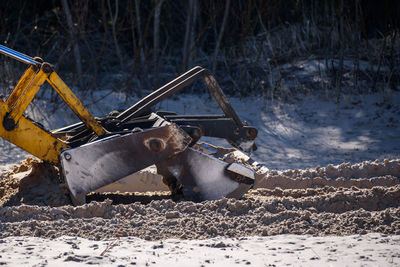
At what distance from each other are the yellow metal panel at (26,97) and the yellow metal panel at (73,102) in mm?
86

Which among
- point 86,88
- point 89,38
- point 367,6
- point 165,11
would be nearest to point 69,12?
point 86,88

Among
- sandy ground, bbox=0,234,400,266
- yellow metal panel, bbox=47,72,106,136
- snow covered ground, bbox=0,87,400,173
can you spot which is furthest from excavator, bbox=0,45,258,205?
snow covered ground, bbox=0,87,400,173

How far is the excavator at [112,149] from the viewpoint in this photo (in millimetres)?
3582

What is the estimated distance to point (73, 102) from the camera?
3.88 metres

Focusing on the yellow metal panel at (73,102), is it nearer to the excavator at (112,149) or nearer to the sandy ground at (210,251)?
the excavator at (112,149)

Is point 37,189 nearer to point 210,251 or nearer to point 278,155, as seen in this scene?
point 210,251

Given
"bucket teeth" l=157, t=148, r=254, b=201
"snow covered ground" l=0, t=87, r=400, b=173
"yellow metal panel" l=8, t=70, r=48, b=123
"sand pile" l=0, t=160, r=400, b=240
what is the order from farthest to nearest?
"snow covered ground" l=0, t=87, r=400, b=173 → "bucket teeth" l=157, t=148, r=254, b=201 → "yellow metal panel" l=8, t=70, r=48, b=123 → "sand pile" l=0, t=160, r=400, b=240

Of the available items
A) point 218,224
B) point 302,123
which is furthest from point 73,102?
point 302,123

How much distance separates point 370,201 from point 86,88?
543 centimetres

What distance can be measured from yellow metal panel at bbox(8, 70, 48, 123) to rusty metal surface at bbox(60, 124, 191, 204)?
401mm

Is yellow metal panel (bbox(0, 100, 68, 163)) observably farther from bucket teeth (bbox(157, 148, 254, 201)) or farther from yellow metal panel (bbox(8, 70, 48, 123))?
bucket teeth (bbox(157, 148, 254, 201))

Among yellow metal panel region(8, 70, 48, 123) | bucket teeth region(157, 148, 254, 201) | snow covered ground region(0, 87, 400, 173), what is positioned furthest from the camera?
snow covered ground region(0, 87, 400, 173)

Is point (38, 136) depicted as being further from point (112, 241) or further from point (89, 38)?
point (89, 38)

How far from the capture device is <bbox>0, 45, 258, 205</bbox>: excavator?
141 inches
